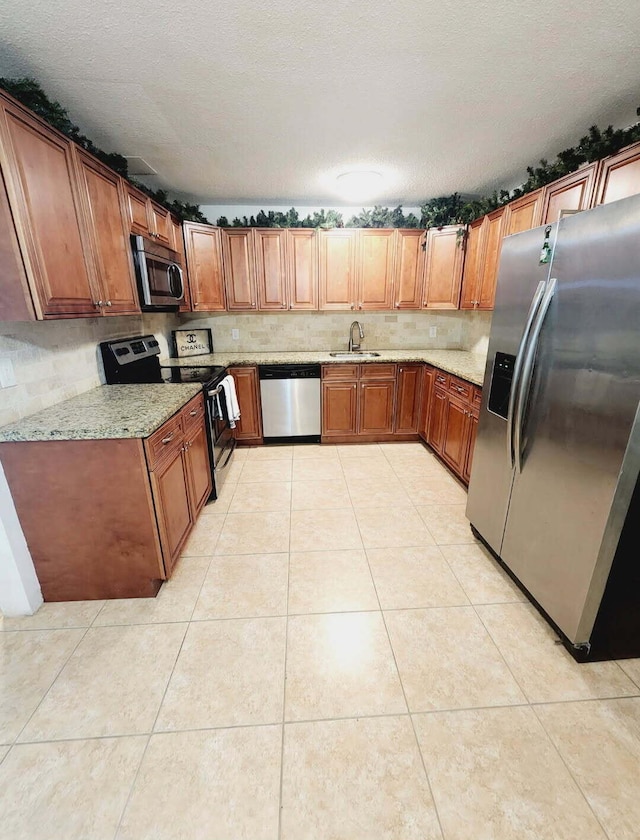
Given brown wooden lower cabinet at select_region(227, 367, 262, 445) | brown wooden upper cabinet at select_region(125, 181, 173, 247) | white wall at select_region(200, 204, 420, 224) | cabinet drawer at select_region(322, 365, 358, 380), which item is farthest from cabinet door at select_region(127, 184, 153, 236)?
cabinet drawer at select_region(322, 365, 358, 380)

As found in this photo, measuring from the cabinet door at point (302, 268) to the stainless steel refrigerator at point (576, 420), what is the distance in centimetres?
221

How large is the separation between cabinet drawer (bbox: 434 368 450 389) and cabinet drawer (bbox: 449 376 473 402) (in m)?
0.08

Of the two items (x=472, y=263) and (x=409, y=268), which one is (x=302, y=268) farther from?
(x=472, y=263)

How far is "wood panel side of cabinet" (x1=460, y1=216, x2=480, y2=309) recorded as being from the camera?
3.18 metres

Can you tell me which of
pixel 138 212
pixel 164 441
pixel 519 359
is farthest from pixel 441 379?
pixel 138 212

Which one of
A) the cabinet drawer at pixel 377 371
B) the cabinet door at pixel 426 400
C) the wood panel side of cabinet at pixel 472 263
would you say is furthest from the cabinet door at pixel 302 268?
the wood panel side of cabinet at pixel 472 263

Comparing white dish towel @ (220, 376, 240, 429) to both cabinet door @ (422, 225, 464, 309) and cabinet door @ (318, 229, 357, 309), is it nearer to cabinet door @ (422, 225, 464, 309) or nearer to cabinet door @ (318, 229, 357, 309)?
cabinet door @ (318, 229, 357, 309)

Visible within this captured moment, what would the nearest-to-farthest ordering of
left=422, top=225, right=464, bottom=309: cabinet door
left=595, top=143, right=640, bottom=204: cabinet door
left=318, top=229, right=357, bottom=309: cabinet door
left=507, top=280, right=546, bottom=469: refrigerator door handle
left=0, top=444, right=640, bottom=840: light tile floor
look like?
1. left=0, top=444, right=640, bottom=840: light tile floor
2. left=507, top=280, right=546, bottom=469: refrigerator door handle
3. left=595, top=143, right=640, bottom=204: cabinet door
4. left=422, top=225, right=464, bottom=309: cabinet door
5. left=318, top=229, right=357, bottom=309: cabinet door

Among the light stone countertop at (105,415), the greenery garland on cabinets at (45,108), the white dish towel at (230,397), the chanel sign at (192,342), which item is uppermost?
the greenery garland on cabinets at (45,108)

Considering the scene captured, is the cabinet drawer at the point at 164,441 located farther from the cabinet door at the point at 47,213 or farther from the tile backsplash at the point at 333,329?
the tile backsplash at the point at 333,329

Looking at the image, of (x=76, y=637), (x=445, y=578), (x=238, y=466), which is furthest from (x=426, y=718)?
(x=238, y=466)

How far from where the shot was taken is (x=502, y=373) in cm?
190

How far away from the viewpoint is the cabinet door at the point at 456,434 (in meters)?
2.90

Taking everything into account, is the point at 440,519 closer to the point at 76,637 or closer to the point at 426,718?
the point at 426,718
